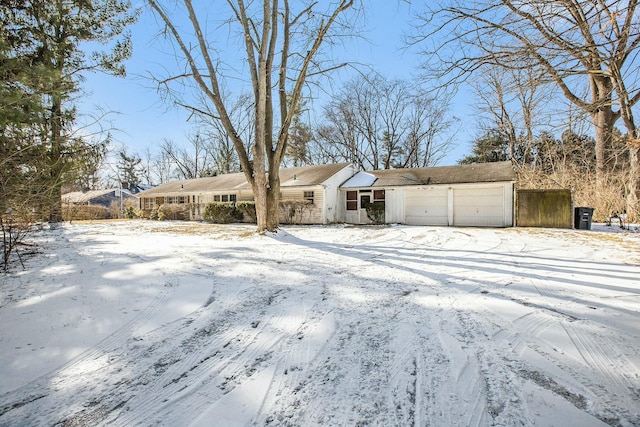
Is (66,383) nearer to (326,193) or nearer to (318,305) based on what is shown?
(318,305)

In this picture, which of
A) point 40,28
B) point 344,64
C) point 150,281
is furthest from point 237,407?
point 344,64

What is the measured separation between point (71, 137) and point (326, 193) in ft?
42.1

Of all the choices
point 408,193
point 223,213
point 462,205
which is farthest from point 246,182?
point 462,205

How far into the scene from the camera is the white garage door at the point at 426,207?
15.1m

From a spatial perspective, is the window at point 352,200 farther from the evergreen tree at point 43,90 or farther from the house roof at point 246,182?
the evergreen tree at point 43,90

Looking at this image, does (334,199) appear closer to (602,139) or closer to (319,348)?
(602,139)

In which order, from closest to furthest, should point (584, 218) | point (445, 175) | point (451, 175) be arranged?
1. point (584, 218)
2. point (451, 175)
3. point (445, 175)

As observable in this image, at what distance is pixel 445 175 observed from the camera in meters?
15.7

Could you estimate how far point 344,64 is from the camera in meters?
10.2

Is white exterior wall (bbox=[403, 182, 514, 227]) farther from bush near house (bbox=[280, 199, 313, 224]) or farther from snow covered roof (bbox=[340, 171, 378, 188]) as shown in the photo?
bush near house (bbox=[280, 199, 313, 224])

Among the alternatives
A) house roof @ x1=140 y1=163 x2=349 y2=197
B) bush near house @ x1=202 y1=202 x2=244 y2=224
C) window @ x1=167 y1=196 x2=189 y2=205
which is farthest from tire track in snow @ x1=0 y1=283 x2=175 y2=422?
window @ x1=167 y1=196 x2=189 y2=205

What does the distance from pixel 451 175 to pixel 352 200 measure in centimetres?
573

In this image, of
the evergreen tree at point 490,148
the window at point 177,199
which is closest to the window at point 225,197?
the window at point 177,199

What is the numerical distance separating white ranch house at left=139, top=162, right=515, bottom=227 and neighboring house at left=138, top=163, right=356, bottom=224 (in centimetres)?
6
